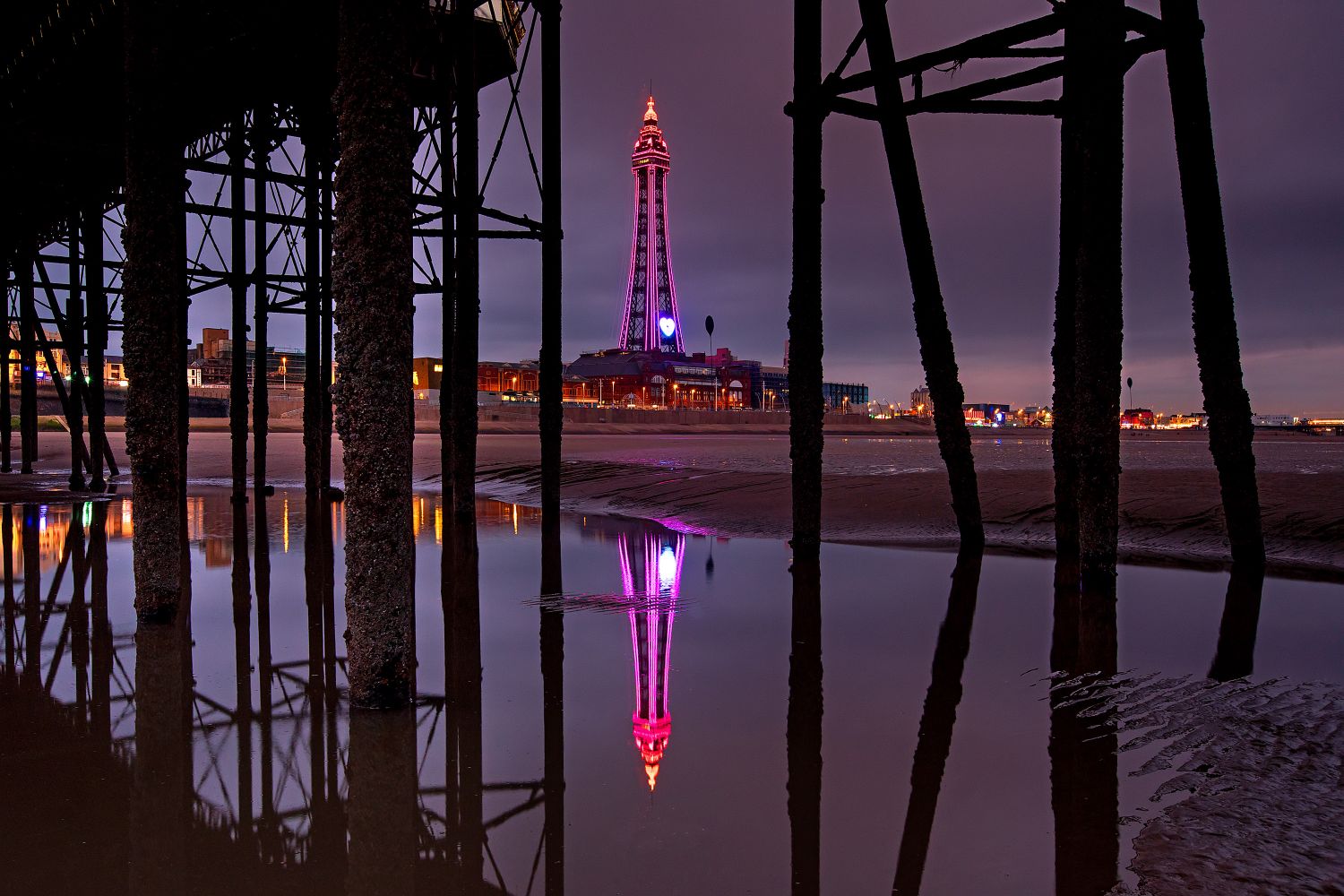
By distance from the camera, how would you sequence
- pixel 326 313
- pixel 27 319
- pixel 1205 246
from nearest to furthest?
pixel 1205 246
pixel 326 313
pixel 27 319

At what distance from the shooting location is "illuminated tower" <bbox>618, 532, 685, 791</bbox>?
3.65 meters

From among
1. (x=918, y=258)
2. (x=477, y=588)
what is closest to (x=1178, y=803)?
(x=477, y=588)

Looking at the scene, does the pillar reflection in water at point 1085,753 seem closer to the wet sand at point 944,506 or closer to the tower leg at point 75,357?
the wet sand at point 944,506

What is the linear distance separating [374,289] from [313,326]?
1143 cm

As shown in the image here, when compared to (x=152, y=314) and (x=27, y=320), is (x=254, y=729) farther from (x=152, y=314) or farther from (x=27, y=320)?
(x=27, y=320)

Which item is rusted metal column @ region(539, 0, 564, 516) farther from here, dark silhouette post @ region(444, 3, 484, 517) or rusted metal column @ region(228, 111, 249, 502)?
rusted metal column @ region(228, 111, 249, 502)

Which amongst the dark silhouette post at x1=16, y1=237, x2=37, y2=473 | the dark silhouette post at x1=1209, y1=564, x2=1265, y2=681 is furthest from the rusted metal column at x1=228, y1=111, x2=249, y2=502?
the dark silhouette post at x1=1209, y1=564, x2=1265, y2=681

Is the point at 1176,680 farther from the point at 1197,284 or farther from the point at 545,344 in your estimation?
the point at 545,344

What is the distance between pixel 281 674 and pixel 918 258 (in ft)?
20.5

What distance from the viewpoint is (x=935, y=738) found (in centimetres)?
364

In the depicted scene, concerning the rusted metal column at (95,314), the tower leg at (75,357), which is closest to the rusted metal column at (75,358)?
the tower leg at (75,357)

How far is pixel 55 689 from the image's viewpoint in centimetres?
423

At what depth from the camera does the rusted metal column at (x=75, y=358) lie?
14469mm

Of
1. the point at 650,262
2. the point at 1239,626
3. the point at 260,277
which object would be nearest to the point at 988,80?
the point at 1239,626
